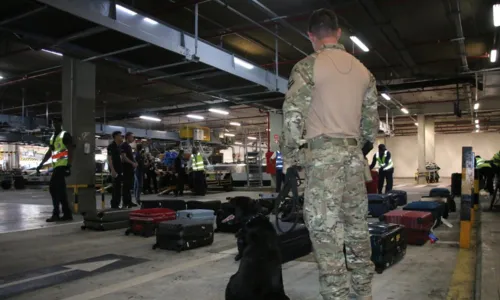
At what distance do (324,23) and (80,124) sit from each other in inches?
305

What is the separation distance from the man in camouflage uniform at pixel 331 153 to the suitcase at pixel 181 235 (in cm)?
282

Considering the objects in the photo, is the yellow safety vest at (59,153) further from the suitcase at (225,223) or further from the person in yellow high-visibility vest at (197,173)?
the person in yellow high-visibility vest at (197,173)

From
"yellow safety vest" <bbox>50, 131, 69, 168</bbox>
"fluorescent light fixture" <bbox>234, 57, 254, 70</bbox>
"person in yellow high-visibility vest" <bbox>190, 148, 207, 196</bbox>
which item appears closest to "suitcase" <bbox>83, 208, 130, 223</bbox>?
"yellow safety vest" <bbox>50, 131, 69, 168</bbox>

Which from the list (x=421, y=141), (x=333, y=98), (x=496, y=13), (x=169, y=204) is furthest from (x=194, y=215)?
(x=421, y=141)

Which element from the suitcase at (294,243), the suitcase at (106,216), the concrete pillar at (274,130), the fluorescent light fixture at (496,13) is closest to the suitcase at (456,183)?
the fluorescent light fixture at (496,13)

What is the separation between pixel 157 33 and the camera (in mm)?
5797

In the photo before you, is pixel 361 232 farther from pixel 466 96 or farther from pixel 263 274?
pixel 466 96

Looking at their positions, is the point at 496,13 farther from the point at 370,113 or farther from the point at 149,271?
the point at 149,271

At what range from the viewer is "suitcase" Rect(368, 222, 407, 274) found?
371cm

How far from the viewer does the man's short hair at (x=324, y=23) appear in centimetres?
241

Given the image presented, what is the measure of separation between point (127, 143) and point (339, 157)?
8.13m

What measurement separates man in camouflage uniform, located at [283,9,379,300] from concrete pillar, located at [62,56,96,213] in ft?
25.1

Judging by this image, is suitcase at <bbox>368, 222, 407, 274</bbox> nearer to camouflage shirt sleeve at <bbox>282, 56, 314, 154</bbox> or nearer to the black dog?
the black dog

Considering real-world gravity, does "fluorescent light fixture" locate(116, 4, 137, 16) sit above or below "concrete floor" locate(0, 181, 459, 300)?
above
